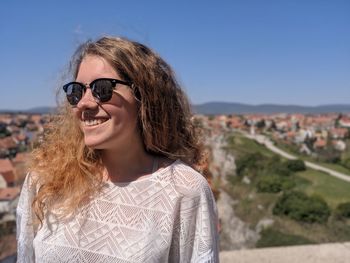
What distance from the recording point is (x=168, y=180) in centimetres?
115

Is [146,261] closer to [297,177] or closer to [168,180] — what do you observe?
[168,180]

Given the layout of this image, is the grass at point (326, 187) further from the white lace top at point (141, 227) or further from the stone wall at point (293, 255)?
the white lace top at point (141, 227)

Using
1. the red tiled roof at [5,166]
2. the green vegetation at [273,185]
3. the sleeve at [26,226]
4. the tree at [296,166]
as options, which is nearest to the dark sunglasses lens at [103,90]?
the sleeve at [26,226]

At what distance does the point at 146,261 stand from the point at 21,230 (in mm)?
381

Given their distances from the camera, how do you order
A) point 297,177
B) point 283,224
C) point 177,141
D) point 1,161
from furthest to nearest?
point 297,177 < point 283,224 < point 1,161 < point 177,141

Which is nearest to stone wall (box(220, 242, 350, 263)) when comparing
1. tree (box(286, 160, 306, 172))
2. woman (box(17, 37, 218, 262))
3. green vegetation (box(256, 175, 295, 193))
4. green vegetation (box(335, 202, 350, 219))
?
woman (box(17, 37, 218, 262))

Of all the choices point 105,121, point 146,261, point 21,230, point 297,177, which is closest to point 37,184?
point 21,230

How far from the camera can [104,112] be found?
45.0 inches

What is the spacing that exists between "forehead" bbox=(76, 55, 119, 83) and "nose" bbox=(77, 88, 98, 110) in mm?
35

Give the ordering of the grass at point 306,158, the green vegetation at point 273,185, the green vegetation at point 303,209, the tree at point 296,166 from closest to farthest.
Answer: the green vegetation at point 303,209, the green vegetation at point 273,185, the tree at point 296,166, the grass at point 306,158

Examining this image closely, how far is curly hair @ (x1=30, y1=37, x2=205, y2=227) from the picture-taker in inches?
45.8

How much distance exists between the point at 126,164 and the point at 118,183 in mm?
65

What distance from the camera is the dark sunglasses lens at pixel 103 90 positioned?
1.13m

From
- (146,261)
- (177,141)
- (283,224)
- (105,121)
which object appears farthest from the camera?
(283,224)
